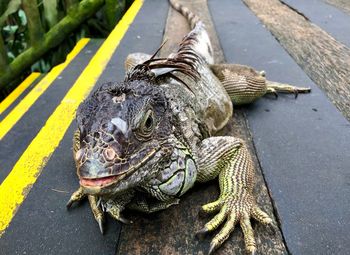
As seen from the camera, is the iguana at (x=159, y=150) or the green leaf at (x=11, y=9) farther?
the green leaf at (x=11, y=9)

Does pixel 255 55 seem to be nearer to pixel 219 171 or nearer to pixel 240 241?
pixel 219 171

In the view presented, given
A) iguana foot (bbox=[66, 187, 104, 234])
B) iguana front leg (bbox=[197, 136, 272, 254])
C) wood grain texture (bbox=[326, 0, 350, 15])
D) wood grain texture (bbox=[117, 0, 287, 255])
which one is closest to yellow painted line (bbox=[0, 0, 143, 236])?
iguana foot (bbox=[66, 187, 104, 234])

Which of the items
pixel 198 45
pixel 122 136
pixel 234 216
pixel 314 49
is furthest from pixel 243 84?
pixel 122 136

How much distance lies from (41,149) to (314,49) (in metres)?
3.86

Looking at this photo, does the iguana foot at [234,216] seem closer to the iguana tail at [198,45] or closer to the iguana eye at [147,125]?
the iguana eye at [147,125]

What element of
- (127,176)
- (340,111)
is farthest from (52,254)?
(340,111)

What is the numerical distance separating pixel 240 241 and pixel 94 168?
3.39 ft

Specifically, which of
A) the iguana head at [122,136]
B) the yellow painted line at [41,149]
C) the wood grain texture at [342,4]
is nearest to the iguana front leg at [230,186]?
the iguana head at [122,136]

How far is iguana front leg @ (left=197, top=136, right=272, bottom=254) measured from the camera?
7.45ft

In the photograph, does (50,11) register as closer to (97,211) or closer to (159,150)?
(97,211)

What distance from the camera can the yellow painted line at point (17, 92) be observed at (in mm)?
5471

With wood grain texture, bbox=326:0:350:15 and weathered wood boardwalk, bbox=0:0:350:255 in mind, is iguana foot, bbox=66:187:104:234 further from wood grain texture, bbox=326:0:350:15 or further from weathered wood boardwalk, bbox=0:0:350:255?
wood grain texture, bbox=326:0:350:15

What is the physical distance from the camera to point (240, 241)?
225cm

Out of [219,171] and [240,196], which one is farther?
[219,171]
